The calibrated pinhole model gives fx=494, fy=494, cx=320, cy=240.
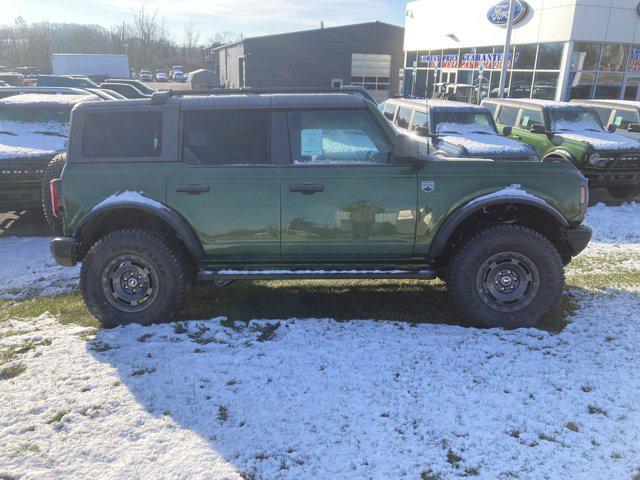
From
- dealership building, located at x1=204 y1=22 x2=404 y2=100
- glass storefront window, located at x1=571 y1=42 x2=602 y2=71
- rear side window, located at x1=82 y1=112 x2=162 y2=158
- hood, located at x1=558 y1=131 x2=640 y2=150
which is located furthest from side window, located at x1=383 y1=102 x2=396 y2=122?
dealership building, located at x1=204 y1=22 x2=404 y2=100

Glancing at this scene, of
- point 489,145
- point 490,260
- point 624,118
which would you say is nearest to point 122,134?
point 490,260

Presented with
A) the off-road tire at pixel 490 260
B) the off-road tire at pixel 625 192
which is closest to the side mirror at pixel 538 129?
the off-road tire at pixel 625 192

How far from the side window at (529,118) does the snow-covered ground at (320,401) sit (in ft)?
22.2

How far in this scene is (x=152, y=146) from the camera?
423 cm

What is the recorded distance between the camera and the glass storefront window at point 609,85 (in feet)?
65.2

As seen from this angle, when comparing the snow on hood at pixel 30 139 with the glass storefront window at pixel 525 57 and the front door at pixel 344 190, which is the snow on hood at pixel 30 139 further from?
the glass storefront window at pixel 525 57

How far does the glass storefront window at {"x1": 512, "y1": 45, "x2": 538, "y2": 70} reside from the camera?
21.0 m

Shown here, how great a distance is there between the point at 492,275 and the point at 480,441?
170 cm

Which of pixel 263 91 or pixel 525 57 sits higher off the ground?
pixel 525 57

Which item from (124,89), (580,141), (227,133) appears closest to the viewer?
(227,133)

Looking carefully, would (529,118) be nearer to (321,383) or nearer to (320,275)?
(320,275)

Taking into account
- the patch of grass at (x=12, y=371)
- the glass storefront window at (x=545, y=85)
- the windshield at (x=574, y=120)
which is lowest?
A: the patch of grass at (x=12, y=371)

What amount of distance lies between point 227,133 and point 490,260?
2.48 meters

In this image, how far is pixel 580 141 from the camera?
9.12 meters
